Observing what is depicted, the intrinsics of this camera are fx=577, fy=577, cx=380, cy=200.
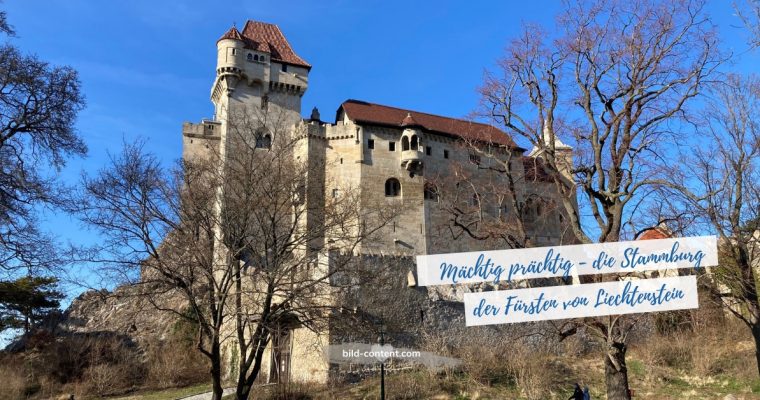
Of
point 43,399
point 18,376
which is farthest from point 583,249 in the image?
point 18,376

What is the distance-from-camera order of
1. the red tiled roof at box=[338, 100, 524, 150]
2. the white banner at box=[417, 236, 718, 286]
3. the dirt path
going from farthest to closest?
the red tiled roof at box=[338, 100, 524, 150]
the dirt path
the white banner at box=[417, 236, 718, 286]

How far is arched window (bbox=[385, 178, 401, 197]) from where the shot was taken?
41000 mm

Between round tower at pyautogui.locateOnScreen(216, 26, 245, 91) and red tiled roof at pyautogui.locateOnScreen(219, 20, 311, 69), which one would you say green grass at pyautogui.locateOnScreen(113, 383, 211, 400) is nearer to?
round tower at pyautogui.locateOnScreen(216, 26, 245, 91)

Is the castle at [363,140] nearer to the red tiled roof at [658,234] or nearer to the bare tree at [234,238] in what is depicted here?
the red tiled roof at [658,234]

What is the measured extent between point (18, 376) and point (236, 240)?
1636 centimetres

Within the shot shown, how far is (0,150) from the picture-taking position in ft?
36.8

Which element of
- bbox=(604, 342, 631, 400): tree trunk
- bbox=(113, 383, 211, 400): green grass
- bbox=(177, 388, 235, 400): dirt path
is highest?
bbox=(604, 342, 631, 400): tree trunk

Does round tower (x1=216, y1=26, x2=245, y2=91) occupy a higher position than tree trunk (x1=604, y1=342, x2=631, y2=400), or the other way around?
round tower (x1=216, y1=26, x2=245, y2=91)

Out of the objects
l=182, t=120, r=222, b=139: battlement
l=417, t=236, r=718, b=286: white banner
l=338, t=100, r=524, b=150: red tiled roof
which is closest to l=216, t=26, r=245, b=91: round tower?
l=182, t=120, r=222, b=139: battlement

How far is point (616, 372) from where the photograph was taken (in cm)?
1232

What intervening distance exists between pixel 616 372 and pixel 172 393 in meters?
17.3

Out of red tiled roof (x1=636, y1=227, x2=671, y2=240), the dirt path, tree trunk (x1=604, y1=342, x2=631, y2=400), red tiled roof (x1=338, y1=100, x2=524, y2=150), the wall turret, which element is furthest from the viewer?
red tiled roof (x1=338, y1=100, x2=524, y2=150)

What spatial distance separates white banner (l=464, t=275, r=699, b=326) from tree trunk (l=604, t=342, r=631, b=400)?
79cm

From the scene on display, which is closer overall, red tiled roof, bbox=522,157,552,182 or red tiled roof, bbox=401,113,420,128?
red tiled roof, bbox=522,157,552,182
